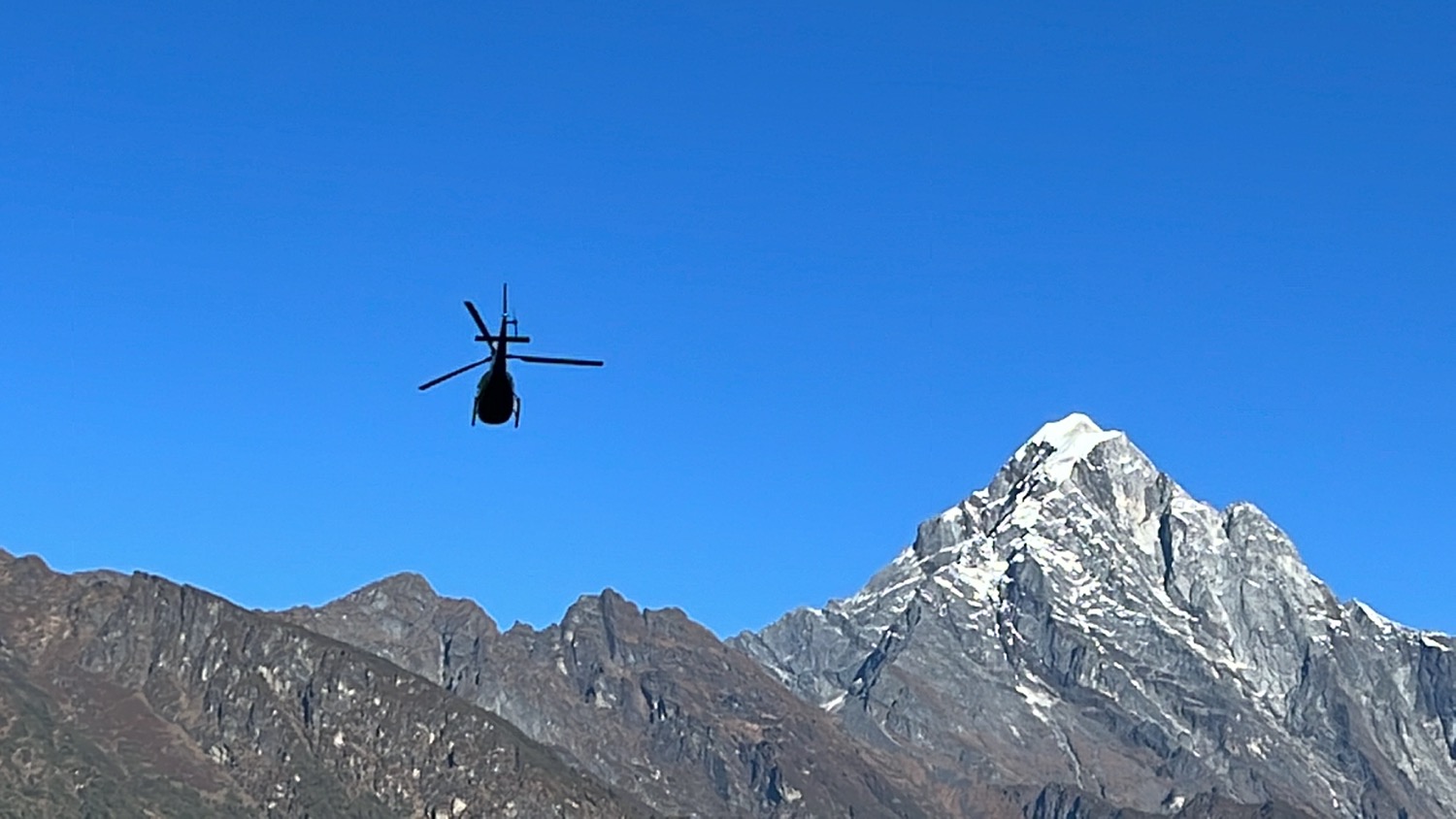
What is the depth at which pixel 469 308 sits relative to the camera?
140625 mm

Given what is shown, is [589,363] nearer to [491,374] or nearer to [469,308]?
[469,308]

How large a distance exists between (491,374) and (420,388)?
12.0 meters

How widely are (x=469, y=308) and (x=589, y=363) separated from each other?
10064 millimetres

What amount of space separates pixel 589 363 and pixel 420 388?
42.9ft

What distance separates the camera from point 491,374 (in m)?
154

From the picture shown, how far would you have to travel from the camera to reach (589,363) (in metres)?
135

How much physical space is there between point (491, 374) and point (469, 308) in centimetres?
1367

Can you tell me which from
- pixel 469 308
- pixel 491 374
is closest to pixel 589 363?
pixel 469 308

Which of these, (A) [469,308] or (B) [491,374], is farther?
(B) [491,374]

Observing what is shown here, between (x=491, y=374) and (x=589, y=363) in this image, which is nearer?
(x=589, y=363)

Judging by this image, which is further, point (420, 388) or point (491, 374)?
point (491, 374)

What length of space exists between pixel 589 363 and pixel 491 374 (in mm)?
20247
